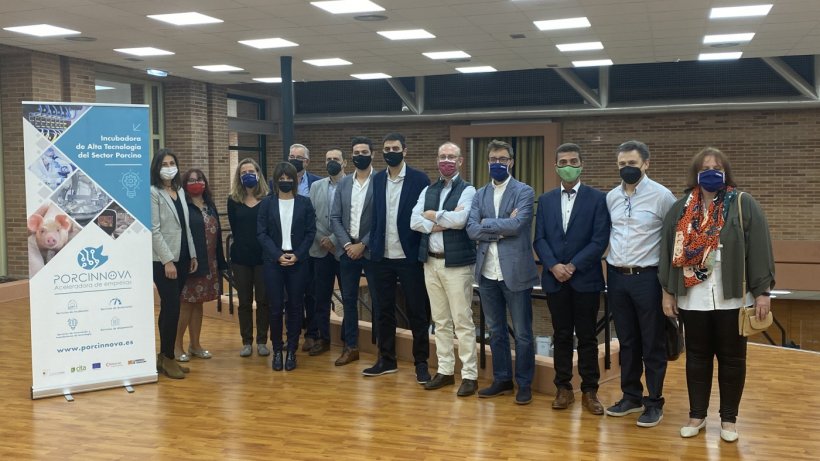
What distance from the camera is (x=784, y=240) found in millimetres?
12555

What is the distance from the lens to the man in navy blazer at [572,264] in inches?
175

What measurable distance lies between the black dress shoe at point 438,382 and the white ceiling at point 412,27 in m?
3.82

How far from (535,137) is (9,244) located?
8.74 m

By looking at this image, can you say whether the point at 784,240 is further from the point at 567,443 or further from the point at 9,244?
the point at 9,244

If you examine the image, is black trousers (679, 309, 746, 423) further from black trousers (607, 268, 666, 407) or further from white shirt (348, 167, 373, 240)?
white shirt (348, 167, 373, 240)

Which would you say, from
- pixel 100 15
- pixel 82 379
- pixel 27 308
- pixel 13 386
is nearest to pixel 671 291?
pixel 82 379

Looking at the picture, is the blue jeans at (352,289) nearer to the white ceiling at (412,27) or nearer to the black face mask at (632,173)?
the black face mask at (632,173)

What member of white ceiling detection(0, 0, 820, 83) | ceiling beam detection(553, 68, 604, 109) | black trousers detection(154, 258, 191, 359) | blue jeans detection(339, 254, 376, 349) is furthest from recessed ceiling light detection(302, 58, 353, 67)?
black trousers detection(154, 258, 191, 359)

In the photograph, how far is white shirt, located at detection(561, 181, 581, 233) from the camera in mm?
4547

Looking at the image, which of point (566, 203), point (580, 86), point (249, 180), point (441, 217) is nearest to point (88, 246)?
point (249, 180)

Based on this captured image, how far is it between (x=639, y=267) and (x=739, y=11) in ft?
15.5

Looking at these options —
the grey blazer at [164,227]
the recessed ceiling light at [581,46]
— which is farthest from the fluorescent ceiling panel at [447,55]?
the grey blazer at [164,227]

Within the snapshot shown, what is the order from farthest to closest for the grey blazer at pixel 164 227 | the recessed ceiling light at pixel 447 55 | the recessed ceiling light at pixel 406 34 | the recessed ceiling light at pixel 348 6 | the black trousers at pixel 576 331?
the recessed ceiling light at pixel 447 55, the recessed ceiling light at pixel 406 34, the recessed ceiling light at pixel 348 6, the grey blazer at pixel 164 227, the black trousers at pixel 576 331

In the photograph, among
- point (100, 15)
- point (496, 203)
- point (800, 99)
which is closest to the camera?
point (496, 203)
